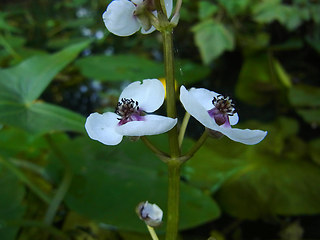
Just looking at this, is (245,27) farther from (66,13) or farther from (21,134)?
(66,13)

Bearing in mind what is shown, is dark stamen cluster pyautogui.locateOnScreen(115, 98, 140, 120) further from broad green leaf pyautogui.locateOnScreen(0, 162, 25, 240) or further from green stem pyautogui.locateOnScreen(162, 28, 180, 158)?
broad green leaf pyautogui.locateOnScreen(0, 162, 25, 240)

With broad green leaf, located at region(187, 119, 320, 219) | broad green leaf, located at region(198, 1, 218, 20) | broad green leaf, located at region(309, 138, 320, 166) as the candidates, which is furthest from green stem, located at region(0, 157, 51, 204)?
broad green leaf, located at region(198, 1, 218, 20)

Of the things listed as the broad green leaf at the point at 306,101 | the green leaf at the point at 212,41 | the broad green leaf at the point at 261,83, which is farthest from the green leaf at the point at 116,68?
the broad green leaf at the point at 306,101

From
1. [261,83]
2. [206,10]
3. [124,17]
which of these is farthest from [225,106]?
[206,10]

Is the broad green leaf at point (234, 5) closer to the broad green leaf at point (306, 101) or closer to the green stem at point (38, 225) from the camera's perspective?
the broad green leaf at point (306, 101)

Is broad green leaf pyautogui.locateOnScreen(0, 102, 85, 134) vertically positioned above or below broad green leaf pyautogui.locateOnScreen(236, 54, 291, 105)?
above

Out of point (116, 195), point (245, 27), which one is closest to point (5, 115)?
point (116, 195)
